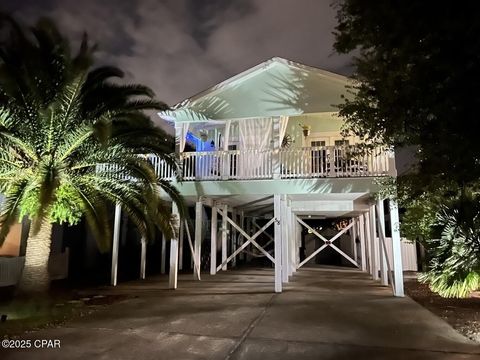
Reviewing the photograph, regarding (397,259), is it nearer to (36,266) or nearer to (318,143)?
(318,143)

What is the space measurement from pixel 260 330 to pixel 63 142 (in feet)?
19.1

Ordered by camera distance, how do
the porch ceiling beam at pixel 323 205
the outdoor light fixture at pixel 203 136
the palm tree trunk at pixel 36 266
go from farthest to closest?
1. the outdoor light fixture at pixel 203 136
2. the porch ceiling beam at pixel 323 205
3. the palm tree trunk at pixel 36 266

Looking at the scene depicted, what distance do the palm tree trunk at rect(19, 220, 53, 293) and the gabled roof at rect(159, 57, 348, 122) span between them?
6.11 metres

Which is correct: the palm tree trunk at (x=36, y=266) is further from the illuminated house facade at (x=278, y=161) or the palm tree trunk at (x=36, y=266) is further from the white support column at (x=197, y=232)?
the white support column at (x=197, y=232)

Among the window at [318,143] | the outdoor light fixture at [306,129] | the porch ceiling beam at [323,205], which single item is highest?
the outdoor light fixture at [306,129]

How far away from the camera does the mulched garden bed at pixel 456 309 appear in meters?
6.90

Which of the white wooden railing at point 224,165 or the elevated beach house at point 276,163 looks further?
the white wooden railing at point 224,165

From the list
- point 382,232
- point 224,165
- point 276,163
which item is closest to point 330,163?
point 276,163

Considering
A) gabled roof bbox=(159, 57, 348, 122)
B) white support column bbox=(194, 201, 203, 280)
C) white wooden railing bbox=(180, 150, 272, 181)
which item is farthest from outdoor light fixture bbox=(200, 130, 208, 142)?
white wooden railing bbox=(180, 150, 272, 181)

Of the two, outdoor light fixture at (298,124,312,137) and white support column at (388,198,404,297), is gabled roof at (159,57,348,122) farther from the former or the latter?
white support column at (388,198,404,297)

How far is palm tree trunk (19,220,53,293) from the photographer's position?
28.1 feet

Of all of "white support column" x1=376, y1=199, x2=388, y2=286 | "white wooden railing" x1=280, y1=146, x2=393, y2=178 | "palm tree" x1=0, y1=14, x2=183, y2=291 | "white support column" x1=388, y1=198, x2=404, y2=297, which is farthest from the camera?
"white support column" x1=376, y1=199, x2=388, y2=286

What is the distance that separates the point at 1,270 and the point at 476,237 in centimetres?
1322

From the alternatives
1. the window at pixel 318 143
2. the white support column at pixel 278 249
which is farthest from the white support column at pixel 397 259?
the window at pixel 318 143
